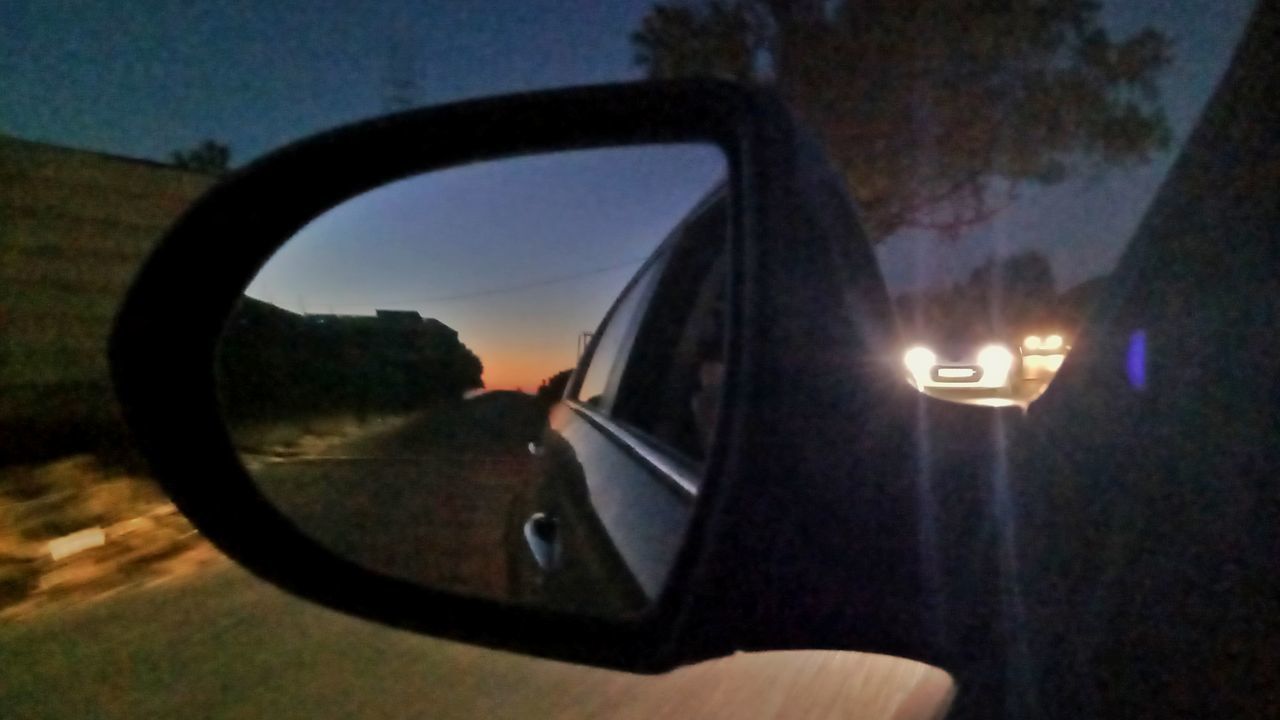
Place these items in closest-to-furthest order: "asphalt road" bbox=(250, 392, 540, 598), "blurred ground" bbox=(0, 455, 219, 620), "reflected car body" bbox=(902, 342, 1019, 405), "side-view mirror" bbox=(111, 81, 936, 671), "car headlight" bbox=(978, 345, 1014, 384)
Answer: "side-view mirror" bbox=(111, 81, 936, 671)
"asphalt road" bbox=(250, 392, 540, 598)
"reflected car body" bbox=(902, 342, 1019, 405)
"car headlight" bbox=(978, 345, 1014, 384)
"blurred ground" bbox=(0, 455, 219, 620)

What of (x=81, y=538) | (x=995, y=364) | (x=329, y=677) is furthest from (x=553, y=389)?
(x=81, y=538)

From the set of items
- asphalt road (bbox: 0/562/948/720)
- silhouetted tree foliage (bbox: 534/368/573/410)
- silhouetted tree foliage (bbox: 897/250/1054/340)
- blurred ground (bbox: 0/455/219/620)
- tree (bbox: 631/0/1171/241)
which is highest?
tree (bbox: 631/0/1171/241)

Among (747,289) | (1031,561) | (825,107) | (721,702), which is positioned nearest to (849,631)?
(1031,561)

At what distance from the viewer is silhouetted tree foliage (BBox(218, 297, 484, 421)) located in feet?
11.1

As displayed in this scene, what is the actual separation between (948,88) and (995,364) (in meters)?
17.4

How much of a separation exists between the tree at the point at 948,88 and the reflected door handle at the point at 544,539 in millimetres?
18866

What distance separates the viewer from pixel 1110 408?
6.10 ft

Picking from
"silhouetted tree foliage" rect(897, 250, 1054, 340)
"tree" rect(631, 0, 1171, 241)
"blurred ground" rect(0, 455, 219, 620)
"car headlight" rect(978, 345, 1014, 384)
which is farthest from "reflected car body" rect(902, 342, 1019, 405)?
"tree" rect(631, 0, 1171, 241)

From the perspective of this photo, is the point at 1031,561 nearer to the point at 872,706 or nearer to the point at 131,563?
the point at 872,706

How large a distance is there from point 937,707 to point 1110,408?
2.48 ft

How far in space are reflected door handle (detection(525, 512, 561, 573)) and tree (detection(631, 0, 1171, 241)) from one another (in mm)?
18866

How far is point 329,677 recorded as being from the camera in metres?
5.59

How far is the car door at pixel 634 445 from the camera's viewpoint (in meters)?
2.38

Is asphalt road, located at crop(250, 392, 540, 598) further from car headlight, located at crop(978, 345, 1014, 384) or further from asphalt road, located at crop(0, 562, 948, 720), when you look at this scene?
car headlight, located at crop(978, 345, 1014, 384)
